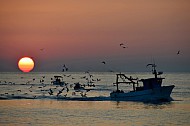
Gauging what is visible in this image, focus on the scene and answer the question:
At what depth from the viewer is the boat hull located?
239 feet

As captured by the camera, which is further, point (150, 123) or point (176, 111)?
point (176, 111)

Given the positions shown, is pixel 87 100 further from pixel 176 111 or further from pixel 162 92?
pixel 176 111

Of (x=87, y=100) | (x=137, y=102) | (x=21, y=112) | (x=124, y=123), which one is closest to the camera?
(x=124, y=123)

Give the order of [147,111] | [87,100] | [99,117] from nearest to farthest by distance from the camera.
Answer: [99,117]
[147,111]
[87,100]

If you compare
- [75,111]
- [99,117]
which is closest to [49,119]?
Result: [99,117]

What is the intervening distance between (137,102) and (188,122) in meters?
24.9

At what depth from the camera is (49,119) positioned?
48.6m

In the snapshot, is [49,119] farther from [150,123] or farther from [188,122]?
[188,122]

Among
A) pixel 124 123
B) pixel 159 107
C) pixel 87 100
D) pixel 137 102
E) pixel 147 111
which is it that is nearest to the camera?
pixel 124 123

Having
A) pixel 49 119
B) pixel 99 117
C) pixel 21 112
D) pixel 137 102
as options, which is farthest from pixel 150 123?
pixel 137 102

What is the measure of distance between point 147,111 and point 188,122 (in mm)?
11800

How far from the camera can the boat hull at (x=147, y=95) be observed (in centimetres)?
7275

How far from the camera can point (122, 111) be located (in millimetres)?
58375

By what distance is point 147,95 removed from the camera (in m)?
72.6
